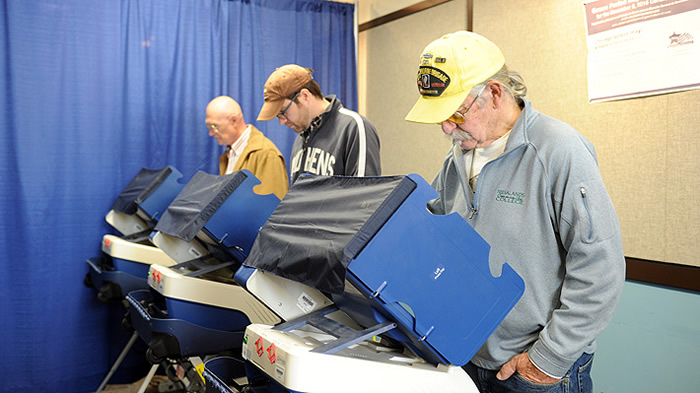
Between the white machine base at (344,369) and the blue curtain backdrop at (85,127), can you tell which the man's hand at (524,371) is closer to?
the white machine base at (344,369)

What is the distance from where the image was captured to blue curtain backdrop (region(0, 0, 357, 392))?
11.2ft

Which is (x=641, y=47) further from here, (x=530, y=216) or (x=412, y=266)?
(x=412, y=266)

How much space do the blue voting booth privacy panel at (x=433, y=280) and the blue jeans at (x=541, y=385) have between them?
23cm

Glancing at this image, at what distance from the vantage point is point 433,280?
3.61ft

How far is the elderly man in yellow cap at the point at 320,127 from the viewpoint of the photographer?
252 centimetres

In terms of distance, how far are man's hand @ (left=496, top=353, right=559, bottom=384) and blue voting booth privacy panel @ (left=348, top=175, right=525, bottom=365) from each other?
21cm

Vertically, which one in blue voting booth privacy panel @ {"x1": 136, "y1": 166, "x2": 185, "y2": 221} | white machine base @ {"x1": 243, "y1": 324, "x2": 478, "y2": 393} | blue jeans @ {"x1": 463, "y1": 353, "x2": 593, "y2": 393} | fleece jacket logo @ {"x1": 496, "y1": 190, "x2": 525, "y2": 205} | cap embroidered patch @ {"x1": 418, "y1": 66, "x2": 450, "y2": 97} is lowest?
blue jeans @ {"x1": 463, "y1": 353, "x2": 593, "y2": 393}

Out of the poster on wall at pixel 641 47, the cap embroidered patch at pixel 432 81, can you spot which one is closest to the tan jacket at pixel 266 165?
the poster on wall at pixel 641 47

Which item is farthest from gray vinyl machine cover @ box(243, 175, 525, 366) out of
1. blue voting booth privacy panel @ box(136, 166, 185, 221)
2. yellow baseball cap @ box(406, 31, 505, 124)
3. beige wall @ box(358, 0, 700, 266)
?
blue voting booth privacy panel @ box(136, 166, 185, 221)

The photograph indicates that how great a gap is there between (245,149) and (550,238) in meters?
2.10

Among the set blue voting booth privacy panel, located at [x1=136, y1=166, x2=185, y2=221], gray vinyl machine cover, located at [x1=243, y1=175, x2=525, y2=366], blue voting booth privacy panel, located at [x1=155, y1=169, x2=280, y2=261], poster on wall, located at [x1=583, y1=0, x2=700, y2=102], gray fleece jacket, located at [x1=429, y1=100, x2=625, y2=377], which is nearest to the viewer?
gray vinyl machine cover, located at [x1=243, y1=175, x2=525, y2=366]

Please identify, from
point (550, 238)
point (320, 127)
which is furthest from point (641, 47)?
A: point (550, 238)

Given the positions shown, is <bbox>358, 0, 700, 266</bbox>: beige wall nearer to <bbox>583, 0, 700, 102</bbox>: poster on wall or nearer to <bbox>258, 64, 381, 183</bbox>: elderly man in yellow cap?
<bbox>583, 0, 700, 102</bbox>: poster on wall

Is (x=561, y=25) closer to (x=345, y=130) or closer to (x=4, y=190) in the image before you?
(x=345, y=130)
